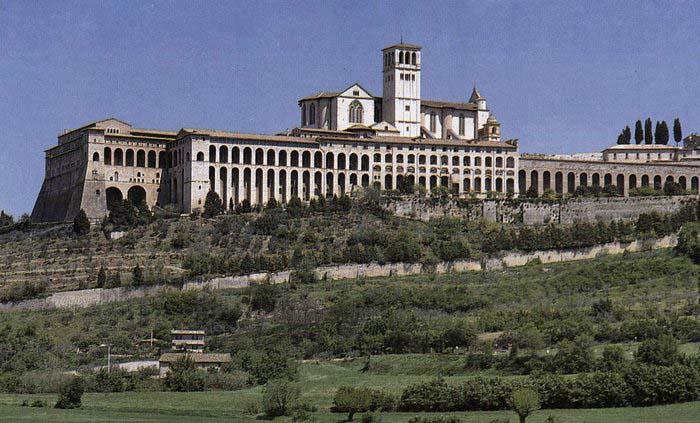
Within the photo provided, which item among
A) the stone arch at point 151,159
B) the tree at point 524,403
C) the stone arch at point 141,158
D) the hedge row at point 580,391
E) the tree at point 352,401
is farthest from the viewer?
the stone arch at point 151,159

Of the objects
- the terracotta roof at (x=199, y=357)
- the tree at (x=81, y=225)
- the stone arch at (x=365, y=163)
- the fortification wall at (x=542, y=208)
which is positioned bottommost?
the terracotta roof at (x=199, y=357)

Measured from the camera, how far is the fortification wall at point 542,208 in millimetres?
105500

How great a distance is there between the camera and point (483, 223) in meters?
104

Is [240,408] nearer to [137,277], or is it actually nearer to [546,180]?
[137,277]

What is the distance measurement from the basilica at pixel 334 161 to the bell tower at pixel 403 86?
7 centimetres

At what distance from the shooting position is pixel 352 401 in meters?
60.9

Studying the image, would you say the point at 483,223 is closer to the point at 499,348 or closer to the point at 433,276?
the point at 433,276

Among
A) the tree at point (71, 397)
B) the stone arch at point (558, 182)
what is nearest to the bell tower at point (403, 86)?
the stone arch at point (558, 182)

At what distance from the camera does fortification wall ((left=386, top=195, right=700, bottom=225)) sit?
106 meters

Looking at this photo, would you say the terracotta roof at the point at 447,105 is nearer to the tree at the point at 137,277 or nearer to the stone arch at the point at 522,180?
the stone arch at the point at 522,180

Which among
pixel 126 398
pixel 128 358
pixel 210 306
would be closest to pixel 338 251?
pixel 210 306

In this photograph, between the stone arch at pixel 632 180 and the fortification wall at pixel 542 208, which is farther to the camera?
the stone arch at pixel 632 180

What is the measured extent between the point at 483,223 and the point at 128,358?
1401 inches

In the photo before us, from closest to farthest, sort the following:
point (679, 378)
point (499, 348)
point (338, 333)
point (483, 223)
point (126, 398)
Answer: point (679, 378)
point (126, 398)
point (499, 348)
point (338, 333)
point (483, 223)
